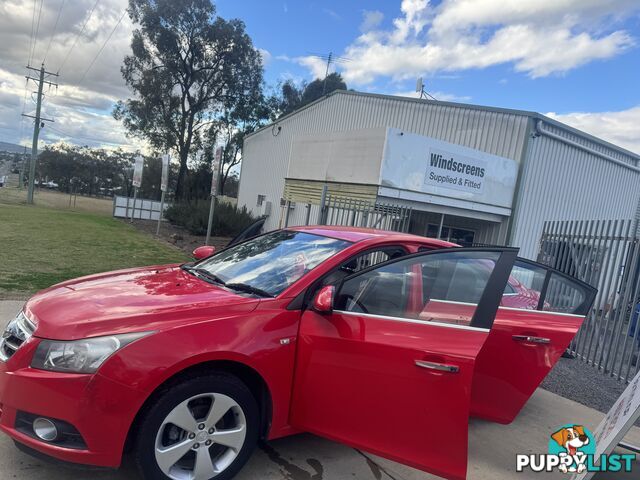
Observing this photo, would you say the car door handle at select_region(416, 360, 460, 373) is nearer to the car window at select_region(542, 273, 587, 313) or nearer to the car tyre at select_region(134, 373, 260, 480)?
the car tyre at select_region(134, 373, 260, 480)

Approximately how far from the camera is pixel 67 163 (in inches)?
3209

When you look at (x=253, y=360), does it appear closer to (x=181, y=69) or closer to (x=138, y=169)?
(x=138, y=169)

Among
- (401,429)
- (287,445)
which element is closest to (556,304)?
(401,429)

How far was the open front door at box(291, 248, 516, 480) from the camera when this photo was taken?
267 cm

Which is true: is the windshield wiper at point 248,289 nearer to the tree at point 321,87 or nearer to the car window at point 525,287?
the car window at point 525,287

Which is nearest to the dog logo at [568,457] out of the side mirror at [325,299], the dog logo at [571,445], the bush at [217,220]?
the dog logo at [571,445]

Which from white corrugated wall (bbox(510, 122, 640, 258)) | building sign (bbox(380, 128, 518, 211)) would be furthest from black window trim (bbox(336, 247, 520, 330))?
white corrugated wall (bbox(510, 122, 640, 258))

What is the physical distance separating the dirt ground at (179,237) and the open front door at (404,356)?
12.3m

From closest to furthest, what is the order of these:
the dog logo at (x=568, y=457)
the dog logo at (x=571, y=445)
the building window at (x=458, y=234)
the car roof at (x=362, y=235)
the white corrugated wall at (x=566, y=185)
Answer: the dog logo at (x=568, y=457), the dog logo at (x=571, y=445), the car roof at (x=362, y=235), the white corrugated wall at (x=566, y=185), the building window at (x=458, y=234)

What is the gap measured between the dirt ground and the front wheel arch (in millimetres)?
12303

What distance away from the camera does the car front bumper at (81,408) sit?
7.72ft

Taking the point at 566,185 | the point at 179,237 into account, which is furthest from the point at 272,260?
the point at 179,237

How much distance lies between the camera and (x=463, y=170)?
11.0 meters

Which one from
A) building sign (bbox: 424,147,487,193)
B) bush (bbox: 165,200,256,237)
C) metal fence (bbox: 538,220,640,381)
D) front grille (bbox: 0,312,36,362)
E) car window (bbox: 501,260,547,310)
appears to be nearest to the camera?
front grille (bbox: 0,312,36,362)
